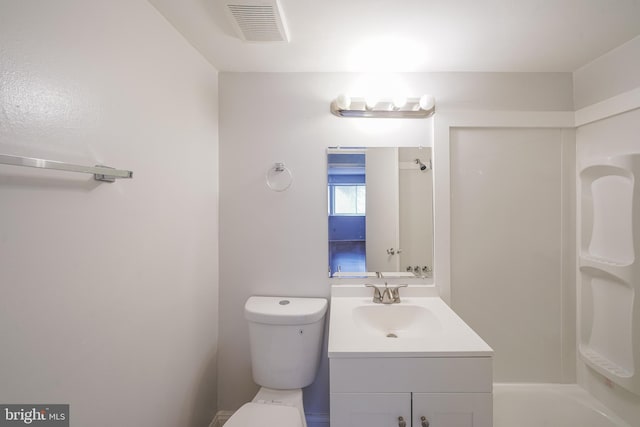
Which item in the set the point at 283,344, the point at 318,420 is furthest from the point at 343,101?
the point at 318,420

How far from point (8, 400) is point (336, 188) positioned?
137cm

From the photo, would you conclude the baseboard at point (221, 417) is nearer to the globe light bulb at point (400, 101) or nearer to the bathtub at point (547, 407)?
the bathtub at point (547, 407)

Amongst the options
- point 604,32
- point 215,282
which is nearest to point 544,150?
point 604,32

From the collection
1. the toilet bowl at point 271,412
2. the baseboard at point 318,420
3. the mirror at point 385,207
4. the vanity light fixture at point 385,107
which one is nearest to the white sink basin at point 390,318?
the mirror at point 385,207

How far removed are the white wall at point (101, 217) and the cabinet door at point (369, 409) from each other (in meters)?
0.76

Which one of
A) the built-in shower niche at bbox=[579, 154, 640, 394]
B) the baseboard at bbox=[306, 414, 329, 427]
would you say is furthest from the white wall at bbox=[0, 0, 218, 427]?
the built-in shower niche at bbox=[579, 154, 640, 394]

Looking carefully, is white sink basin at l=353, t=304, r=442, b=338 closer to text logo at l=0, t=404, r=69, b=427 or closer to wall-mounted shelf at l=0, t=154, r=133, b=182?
text logo at l=0, t=404, r=69, b=427

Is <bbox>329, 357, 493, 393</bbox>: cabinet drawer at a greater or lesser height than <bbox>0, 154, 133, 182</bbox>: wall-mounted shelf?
lesser

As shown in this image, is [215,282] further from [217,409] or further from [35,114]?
[35,114]

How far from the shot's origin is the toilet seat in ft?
3.51

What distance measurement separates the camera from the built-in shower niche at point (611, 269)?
3.91ft

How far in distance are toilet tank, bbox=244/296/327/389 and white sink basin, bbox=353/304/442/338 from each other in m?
0.25

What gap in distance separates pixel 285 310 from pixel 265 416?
0.45 meters

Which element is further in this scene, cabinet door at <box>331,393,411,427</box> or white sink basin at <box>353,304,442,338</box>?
white sink basin at <box>353,304,442,338</box>
